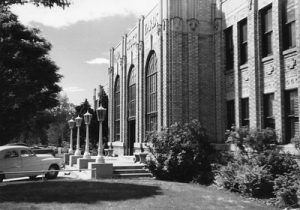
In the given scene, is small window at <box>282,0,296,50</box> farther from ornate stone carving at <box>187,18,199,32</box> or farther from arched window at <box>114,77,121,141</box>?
arched window at <box>114,77,121,141</box>

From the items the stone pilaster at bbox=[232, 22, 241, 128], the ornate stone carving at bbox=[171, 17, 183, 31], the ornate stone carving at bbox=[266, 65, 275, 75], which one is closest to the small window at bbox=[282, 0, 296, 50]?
the ornate stone carving at bbox=[266, 65, 275, 75]

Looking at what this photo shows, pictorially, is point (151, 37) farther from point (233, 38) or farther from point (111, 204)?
point (111, 204)

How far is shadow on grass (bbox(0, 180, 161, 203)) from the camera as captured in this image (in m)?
11.3

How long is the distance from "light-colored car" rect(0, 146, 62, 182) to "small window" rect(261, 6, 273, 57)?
11.3 meters

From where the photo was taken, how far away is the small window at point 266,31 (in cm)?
1598

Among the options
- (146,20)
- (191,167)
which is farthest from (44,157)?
(146,20)

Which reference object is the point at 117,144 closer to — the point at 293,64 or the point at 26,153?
the point at 26,153

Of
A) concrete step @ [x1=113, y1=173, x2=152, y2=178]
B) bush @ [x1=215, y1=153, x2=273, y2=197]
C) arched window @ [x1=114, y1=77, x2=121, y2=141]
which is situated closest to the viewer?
bush @ [x1=215, y1=153, x2=273, y2=197]

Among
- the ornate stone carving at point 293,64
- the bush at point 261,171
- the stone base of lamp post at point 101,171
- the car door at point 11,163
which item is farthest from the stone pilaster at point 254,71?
the car door at point 11,163

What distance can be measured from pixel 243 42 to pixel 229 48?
1.39 m

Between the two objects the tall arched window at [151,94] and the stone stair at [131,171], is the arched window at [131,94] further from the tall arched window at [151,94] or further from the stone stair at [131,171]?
the stone stair at [131,171]

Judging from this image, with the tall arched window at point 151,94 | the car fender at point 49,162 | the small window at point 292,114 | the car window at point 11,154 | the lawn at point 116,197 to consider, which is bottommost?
the lawn at point 116,197

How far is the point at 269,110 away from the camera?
1596 centimetres

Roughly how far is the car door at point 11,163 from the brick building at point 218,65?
766 centimetres
